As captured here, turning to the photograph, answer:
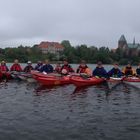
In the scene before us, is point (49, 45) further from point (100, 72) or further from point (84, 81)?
point (84, 81)

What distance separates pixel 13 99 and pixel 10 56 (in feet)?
340

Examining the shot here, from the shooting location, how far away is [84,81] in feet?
80.5

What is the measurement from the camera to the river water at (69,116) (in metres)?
11.3

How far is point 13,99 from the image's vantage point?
1820 cm

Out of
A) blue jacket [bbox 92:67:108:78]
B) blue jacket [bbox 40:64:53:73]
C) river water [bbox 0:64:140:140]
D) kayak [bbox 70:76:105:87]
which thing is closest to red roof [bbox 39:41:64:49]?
blue jacket [bbox 40:64:53:73]

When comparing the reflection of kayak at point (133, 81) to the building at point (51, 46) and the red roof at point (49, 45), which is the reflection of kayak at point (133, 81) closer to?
the building at point (51, 46)

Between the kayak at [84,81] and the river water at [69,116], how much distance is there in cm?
294

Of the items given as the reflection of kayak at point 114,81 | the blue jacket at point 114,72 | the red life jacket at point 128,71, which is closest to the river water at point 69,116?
the reflection of kayak at point 114,81

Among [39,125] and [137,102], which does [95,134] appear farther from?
[137,102]

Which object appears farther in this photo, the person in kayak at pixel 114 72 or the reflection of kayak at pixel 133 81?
the person in kayak at pixel 114 72

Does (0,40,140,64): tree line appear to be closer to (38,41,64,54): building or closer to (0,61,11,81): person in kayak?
(38,41,64,54): building

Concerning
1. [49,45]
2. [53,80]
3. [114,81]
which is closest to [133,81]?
[114,81]

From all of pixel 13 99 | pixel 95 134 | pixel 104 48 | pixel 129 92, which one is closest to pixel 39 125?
pixel 95 134

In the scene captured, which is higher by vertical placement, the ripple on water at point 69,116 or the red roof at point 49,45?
the red roof at point 49,45
